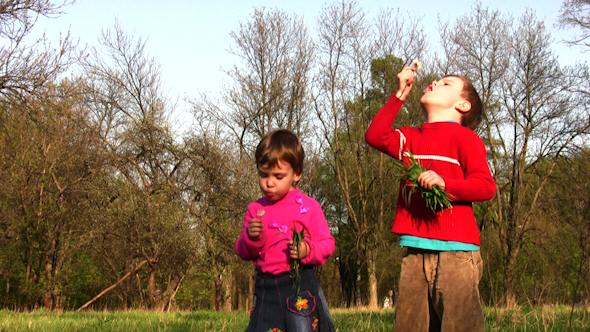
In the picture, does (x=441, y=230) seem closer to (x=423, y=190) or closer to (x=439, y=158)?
(x=423, y=190)

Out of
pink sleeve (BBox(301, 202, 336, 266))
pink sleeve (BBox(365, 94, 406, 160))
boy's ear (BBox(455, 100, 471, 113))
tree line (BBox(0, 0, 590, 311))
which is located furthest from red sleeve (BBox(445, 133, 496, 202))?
tree line (BBox(0, 0, 590, 311))

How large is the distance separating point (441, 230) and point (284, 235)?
848 mm

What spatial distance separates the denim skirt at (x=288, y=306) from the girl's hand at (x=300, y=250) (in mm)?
175

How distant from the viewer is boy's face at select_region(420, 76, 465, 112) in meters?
3.32

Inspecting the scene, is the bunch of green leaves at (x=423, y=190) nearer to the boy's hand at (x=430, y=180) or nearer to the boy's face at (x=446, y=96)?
the boy's hand at (x=430, y=180)

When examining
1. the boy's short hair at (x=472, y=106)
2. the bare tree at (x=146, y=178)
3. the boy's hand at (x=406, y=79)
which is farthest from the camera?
the bare tree at (x=146, y=178)

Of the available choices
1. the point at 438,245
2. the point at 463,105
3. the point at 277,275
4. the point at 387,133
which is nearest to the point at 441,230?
the point at 438,245

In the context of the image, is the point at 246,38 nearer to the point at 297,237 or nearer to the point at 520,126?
the point at 520,126

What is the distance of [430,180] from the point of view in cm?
279

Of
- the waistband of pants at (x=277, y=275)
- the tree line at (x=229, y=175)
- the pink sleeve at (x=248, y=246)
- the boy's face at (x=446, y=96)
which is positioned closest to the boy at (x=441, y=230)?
the boy's face at (x=446, y=96)

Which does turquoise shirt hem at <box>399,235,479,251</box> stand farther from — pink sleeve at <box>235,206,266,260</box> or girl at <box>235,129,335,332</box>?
pink sleeve at <box>235,206,266,260</box>

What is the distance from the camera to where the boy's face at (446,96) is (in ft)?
10.9

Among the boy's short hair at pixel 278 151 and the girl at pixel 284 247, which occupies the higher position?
the boy's short hair at pixel 278 151

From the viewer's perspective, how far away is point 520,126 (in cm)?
2422
